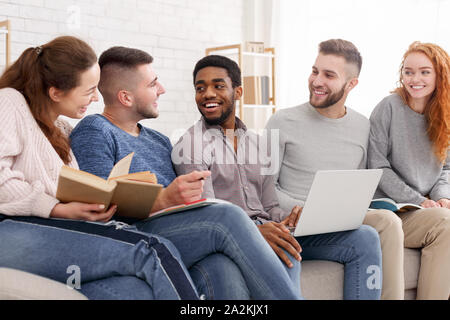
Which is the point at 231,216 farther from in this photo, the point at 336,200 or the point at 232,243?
the point at 336,200

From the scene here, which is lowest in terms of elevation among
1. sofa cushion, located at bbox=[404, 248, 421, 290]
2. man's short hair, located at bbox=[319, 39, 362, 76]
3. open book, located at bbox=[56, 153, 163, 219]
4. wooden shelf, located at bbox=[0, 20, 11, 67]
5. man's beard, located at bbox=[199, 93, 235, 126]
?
sofa cushion, located at bbox=[404, 248, 421, 290]

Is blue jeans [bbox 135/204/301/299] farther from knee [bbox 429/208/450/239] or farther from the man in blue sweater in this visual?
knee [bbox 429/208/450/239]

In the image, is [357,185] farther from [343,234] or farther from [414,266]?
[414,266]

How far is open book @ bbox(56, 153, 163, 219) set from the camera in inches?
51.1

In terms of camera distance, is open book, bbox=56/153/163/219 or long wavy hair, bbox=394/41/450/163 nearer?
open book, bbox=56/153/163/219

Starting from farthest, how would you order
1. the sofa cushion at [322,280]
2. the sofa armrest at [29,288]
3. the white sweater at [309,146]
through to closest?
the white sweater at [309,146] → the sofa cushion at [322,280] → the sofa armrest at [29,288]

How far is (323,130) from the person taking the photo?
223 centimetres

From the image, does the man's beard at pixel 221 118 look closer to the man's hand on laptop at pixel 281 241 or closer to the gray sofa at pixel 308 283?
the man's hand on laptop at pixel 281 241

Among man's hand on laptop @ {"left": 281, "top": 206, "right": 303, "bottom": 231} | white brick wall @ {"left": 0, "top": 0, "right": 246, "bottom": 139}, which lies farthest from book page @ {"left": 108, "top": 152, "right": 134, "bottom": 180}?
white brick wall @ {"left": 0, "top": 0, "right": 246, "bottom": 139}

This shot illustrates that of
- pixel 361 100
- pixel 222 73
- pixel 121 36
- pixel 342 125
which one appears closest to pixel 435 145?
pixel 342 125

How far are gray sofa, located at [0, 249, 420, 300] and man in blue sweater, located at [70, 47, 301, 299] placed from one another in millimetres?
190

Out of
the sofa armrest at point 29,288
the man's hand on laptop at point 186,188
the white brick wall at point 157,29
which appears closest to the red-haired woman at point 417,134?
the man's hand on laptop at point 186,188

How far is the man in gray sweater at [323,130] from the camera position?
2164mm

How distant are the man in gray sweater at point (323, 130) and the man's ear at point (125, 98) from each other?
0.64 metres
